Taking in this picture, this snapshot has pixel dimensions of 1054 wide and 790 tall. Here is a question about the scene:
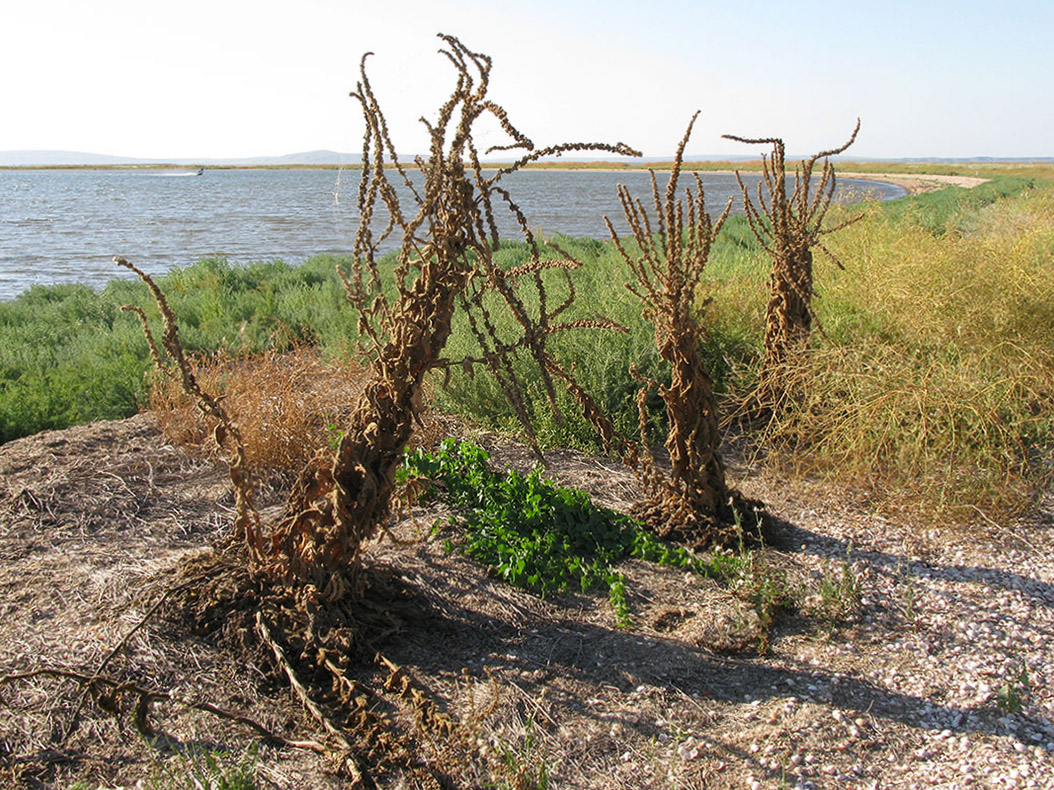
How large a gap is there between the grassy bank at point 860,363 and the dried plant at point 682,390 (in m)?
0.29

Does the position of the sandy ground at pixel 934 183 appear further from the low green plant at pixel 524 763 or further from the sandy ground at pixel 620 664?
the low green plant at pixel 524 763

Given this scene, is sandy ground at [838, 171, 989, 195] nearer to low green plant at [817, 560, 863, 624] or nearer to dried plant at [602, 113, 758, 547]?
dried plant at [602, 113, 758, 547]

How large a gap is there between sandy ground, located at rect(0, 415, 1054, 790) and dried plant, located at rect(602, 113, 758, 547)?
35 centimetres

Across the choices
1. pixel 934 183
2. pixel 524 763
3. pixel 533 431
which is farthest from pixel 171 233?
pixel 934 183

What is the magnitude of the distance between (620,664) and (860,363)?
2403mm

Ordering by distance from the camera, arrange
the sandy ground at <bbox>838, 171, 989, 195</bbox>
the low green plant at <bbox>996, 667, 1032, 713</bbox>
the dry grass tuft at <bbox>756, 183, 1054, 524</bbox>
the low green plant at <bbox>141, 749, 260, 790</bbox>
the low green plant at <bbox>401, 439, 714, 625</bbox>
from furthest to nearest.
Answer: the sandy ground at <bbox>838, 171, 989, 195</bbox> < the dry grass tuft at <bbox>756, 183, 1054, 524</bbox> < the low green plant at <bbox>401, 439, 714, 625</bbox> < the low green plant at <bbox>996, 667, 1032, 713</bbox> < the low green plant at <bbox>141, 749, 260, 790</bbox>

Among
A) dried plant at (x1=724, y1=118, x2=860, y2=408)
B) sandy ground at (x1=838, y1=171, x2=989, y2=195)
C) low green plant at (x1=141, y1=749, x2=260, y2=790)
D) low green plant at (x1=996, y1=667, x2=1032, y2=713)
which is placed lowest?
low green plant at (x1=996, y1=667, x2=1032, y2=713)

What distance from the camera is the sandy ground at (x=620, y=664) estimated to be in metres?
2.33

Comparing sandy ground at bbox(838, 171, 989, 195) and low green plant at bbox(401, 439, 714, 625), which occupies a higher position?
sandy ground at bbox(838, 171, 989, 195)

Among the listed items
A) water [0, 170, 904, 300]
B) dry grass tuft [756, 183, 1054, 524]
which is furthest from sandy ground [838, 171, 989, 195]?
dry grass tuft [756, 183, 1054, 524]

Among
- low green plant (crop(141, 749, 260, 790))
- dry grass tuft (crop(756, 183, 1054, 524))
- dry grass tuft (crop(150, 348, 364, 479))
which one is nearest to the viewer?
low green plant (crop(141, 749, 260, 790))

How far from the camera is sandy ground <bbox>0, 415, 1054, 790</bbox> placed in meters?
2.33

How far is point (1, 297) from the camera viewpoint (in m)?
15.7

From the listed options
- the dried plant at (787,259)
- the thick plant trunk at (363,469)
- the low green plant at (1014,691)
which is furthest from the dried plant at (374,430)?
the dried plant at (787,259)
